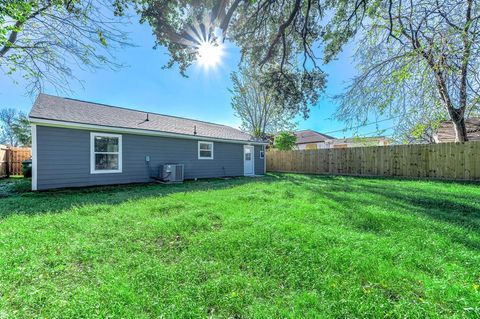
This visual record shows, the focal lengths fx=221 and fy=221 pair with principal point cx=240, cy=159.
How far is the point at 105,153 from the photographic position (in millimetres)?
8273

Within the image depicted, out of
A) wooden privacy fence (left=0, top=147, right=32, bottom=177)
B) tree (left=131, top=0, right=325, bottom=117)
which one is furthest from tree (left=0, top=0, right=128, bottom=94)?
wooden privacy fence (left=0, top=147, right=32, bottom=177)

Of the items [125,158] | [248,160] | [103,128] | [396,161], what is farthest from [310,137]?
[103,128]

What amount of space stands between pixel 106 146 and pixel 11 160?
29.0 ft

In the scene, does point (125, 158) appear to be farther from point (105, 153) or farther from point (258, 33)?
point (258, 33)

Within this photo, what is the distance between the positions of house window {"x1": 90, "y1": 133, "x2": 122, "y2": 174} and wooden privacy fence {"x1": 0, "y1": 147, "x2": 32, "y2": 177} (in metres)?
7.87

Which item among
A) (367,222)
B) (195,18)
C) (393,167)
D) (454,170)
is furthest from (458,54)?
(393,167)

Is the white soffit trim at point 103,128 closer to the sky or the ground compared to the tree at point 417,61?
closer to the ground

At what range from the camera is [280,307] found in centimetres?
188

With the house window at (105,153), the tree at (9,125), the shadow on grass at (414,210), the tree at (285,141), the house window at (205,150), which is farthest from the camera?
the tree at (9,125)

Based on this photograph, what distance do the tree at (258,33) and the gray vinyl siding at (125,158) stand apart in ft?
14.6

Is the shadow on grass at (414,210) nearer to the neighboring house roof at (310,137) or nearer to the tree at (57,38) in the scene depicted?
the tree at (57,38)

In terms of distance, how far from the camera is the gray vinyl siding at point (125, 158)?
23.2ft

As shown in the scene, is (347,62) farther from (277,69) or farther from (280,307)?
(280,307)

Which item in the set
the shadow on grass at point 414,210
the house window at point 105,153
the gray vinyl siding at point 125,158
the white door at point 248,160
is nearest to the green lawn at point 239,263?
the shadow on grass at point 414,210
